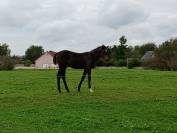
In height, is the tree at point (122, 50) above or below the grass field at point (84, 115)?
above

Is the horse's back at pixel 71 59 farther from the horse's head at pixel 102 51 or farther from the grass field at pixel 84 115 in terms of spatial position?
the grass field at pixel 84 115

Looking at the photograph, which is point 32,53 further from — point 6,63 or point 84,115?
point 84,115

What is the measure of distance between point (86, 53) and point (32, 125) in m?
10.5

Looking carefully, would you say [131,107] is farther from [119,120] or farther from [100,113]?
[119,120]

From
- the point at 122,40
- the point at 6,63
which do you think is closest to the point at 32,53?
the point at 122,40

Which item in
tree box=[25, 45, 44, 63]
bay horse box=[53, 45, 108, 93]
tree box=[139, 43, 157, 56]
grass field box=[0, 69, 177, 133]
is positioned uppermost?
tree box=[139, 43, 157, 56]

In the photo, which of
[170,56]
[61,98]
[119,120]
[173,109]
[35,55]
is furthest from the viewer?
[35,55]

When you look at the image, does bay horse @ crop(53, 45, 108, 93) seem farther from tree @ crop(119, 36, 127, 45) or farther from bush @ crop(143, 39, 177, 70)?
tree @ crop(119, 36, 127, 45)

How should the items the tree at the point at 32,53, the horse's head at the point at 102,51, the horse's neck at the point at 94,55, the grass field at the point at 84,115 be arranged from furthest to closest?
1. the tree at the point at 32,53
2. the horse's neck at the point at 94,55
3. the horse's head at the point at 102,51
4. the grass field at the point at 84,115

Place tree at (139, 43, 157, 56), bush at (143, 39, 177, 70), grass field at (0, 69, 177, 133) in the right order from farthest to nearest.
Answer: tree at (139, 43, 157, 56)
bush at (143, 39, 177, 70)
grass field at (0, 69, 177, 133)

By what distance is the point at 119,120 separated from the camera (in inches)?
A: 484

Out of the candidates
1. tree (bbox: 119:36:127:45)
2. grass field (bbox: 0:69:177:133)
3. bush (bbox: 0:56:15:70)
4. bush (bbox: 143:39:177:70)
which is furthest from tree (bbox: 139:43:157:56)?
grass field (bbox: 0:69:177:133)

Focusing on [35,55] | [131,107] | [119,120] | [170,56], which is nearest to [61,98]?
[131,107]

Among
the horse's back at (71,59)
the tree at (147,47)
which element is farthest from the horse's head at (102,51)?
the tree at (147,47)
